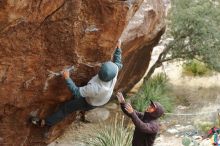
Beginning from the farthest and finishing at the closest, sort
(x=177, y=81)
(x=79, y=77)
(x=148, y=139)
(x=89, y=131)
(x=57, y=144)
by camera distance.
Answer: (x=177, y=81) → (x=89, y=131) → (x=57, y=144) → (x=79, y=77) → (x=148, y=139)

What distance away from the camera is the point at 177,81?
17.8m

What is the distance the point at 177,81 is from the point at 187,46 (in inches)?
81.2

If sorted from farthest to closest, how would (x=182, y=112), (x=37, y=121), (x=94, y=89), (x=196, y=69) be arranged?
(x=196, y=69), (x=182, y=112), (x=37, y=121), (x=94, y=89)

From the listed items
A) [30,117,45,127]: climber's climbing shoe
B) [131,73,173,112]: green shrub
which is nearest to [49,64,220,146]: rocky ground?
[131,73,173,112]: green shrub

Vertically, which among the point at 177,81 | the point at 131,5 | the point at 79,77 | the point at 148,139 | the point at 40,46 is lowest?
the point at 177,81

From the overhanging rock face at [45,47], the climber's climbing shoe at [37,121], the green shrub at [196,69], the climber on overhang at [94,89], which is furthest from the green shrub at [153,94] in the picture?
the climber on overhang at [94,89]

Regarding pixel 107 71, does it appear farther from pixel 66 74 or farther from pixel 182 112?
pixel 182 112

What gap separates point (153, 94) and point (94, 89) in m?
6.77

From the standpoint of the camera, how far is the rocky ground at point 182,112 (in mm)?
Result: 12352

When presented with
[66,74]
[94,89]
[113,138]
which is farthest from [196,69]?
[66,74]

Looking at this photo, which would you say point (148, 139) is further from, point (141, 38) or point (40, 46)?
point (141, 38)

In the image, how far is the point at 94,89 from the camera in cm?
812

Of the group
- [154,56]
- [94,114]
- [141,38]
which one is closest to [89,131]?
[94,114]

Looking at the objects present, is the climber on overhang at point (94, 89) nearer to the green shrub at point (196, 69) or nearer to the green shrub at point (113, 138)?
the green shrub at point (113, 138)
